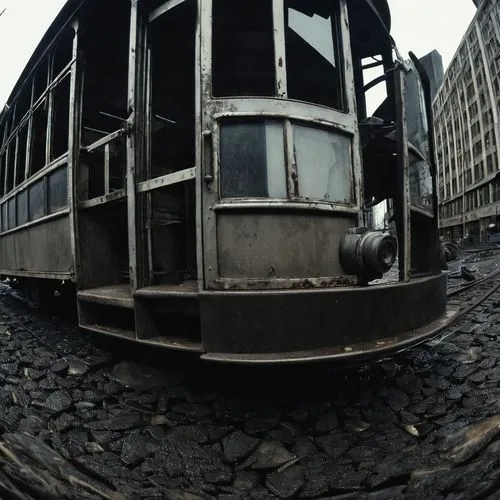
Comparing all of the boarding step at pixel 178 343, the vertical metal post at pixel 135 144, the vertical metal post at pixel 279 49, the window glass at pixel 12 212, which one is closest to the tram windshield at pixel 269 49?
the vertical metal post at pixel 279 49

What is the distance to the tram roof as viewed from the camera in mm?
3195

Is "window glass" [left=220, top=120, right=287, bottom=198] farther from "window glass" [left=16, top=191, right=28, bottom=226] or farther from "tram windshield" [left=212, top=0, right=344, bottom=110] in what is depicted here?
"window glass" [left=16, top=191, right=28, bottom=226]

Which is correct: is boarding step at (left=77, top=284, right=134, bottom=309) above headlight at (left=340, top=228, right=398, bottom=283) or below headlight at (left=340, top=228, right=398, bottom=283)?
below

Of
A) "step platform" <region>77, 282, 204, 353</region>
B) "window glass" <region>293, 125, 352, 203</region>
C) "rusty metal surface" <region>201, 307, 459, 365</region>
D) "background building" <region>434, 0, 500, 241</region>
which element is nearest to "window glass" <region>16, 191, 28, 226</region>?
"step platform" <region>77, 282, 204, 353</region>

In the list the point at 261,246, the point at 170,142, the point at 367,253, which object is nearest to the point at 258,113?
the point at 261,246

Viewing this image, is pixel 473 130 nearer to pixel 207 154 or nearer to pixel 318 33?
pixel 318 33

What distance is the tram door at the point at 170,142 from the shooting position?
2.83m

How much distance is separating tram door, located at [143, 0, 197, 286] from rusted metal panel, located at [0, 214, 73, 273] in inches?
43.2

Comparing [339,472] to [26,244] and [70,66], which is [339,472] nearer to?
[70,66]

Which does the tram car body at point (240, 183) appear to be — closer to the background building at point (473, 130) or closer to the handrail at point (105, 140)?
the handrail at point (105, 140)

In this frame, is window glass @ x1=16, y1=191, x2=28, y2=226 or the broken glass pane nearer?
the broken glass pane

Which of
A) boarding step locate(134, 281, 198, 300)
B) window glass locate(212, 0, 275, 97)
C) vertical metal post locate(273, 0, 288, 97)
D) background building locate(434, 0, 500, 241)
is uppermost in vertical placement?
background building locate(434, 0, 500, 241)

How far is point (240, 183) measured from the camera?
7.58 feet

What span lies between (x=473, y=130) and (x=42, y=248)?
157 ft
